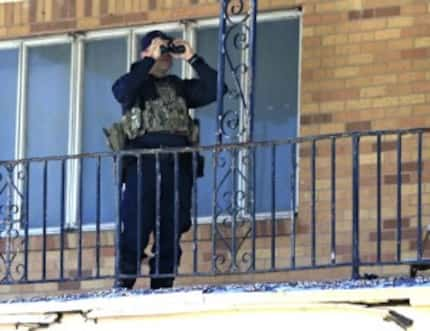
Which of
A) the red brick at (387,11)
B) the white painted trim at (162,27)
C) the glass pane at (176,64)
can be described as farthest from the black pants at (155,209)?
the red brick at (387,11)

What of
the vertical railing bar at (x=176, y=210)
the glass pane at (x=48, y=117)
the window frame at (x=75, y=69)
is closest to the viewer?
the vertical railing bar at (x=176, y=210)

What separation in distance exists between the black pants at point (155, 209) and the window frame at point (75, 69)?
1.28 metres

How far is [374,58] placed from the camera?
41.5 feet

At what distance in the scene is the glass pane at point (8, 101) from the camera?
13.8 meters

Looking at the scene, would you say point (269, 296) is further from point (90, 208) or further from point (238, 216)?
point (90, 208)

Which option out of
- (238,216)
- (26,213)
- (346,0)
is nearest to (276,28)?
(346,0)

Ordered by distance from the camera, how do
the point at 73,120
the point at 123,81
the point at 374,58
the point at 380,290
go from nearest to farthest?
1. the point at 380,290
2. the point at 123,81
3. the point at 374,58
4. the point at 73,120

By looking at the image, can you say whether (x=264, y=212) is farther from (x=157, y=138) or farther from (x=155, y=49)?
(x=155, y=49)

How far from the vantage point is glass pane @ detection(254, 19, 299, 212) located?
12844 mm

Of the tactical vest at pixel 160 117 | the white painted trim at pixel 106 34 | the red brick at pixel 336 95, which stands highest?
the white painted trim at pixel 106 34

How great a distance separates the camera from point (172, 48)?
39.1ft

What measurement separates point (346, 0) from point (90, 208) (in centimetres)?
241

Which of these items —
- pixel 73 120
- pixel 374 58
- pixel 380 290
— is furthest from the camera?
pixel 73 120

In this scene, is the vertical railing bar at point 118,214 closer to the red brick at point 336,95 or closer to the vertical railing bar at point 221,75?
the vertical railing bar at point 221,75
